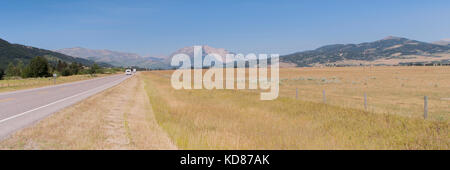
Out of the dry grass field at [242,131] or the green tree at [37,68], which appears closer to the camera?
the dry grass field at [242,131]

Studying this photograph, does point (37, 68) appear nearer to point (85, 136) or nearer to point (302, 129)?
point (85, 136)

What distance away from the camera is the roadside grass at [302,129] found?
10500 mm

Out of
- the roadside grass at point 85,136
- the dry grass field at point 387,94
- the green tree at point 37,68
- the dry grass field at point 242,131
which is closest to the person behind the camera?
the roadside grass at point 85,136

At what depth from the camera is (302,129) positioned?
1397cm

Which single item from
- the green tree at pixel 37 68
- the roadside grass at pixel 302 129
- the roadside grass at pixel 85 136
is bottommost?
the roadside grass at pixel 302 129

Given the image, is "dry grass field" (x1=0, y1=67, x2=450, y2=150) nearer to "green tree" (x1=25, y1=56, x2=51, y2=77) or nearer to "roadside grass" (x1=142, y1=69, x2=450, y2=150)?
"roadside grass" (x1=142, y1=69, x2=450, y2=150)

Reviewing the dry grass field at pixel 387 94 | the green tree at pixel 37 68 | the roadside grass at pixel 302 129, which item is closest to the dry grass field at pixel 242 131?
the roadside grass at pixel 302 129

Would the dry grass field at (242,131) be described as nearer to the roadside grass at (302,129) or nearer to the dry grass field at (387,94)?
the roadside grass at (302,129)

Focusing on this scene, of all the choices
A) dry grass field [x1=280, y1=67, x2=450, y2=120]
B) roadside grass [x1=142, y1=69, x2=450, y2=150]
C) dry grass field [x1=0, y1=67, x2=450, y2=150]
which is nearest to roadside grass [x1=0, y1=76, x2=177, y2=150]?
dry grass field [x1=0, y1=67, x2=450, y2=150]

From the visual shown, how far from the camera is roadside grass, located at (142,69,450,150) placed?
413 inches

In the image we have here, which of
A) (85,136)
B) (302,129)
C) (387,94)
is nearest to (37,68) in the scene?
(387,94)

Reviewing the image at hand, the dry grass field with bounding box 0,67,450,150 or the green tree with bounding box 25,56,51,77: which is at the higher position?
the green tree with bounding box 25,56,51,77
